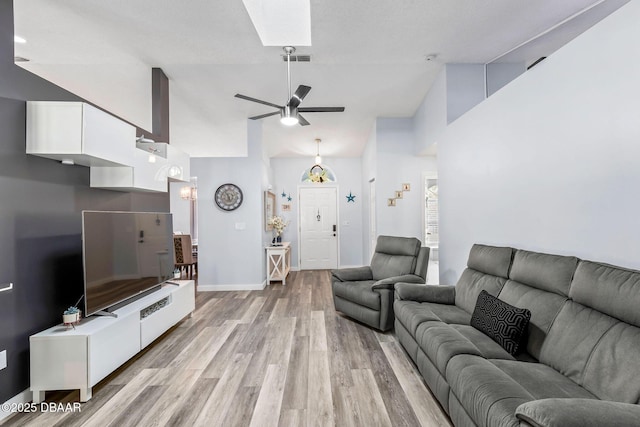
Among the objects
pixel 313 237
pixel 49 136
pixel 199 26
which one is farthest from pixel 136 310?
pixel 313 237

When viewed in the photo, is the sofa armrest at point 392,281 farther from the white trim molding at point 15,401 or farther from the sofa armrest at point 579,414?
the white trim molding at point 15,401

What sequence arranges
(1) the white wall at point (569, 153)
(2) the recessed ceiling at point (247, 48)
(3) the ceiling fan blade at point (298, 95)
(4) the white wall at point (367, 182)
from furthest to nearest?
(4) the white wall at point (367, 182) < (3) the ceiling fan blade at point (298, 95) < (2) the recessed ceiling at point (247, 48) < (1) the white wall at point (569, 153)

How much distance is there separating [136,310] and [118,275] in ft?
1.14

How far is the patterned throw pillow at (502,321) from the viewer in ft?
6.25

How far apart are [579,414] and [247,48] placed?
144 inches

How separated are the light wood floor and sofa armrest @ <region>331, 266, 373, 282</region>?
0.51 m

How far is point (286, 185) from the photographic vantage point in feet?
24.1

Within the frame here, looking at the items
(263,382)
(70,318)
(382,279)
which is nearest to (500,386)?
(263,382)

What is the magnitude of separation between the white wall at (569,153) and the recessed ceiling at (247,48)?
33.8 inches

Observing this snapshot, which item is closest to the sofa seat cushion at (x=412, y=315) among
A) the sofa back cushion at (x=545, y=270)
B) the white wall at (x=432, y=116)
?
the sofa back cushion at (x=545, y=270)

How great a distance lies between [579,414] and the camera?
103 cm

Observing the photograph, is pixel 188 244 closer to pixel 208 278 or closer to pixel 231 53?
pixel 208 278

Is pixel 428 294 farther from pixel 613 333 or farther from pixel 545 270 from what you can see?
pixel 613 333

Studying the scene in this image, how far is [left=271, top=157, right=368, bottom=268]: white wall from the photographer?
7.31 metres
